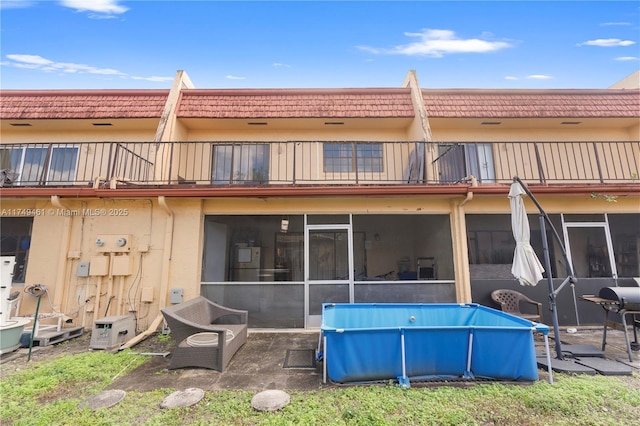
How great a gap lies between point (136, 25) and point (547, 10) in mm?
12363

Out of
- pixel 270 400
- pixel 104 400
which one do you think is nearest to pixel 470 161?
pixel 270 400

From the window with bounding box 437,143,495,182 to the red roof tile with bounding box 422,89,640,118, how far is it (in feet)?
3.06

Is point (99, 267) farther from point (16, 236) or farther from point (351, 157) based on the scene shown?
point (351, 157)

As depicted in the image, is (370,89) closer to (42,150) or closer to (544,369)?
(544,369)

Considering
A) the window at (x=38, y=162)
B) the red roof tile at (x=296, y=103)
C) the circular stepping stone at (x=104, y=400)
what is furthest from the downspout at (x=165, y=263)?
the window at (x=38, y=162)

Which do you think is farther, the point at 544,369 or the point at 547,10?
the point at 547,10

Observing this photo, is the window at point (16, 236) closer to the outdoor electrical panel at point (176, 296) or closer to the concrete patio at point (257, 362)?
the concrete patio at point (257, 362)

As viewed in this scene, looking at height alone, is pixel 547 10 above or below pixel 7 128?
above

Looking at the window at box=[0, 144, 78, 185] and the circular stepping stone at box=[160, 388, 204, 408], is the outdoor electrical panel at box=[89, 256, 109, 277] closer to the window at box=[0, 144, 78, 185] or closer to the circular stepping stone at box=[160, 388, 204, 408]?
the window at box=[0, 144, 78, 185]

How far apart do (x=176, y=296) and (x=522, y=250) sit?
707 centimetres

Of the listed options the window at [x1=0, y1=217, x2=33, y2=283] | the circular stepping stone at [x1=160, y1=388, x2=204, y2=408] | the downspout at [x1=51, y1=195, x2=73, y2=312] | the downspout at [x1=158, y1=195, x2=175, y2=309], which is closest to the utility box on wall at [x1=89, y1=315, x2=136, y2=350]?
the downspout at [x1=158, y1=195, x2=175, y2=309]

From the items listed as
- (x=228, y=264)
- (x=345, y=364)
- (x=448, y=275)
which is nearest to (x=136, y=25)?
(x=228, y=264)

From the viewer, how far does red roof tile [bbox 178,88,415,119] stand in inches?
303

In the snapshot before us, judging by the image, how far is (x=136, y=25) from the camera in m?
8.62
